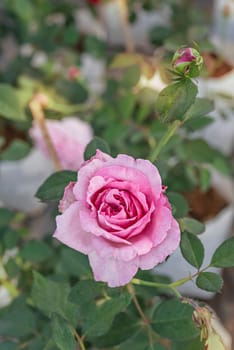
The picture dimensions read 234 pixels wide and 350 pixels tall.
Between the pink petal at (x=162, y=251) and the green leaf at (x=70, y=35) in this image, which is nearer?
the pink petal at (x=162, y=251)

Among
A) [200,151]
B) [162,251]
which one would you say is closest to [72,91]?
[200,151]

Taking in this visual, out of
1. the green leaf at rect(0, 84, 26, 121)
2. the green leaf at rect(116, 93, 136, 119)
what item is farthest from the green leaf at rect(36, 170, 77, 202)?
the green leaf at rect(116, 93, 136, 119)

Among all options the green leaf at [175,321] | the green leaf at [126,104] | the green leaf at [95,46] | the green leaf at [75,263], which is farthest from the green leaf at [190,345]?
the green leaf at [95,46]

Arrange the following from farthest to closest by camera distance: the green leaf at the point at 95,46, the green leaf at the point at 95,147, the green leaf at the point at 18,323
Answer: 1. the green leaf at the point at 95,46
2. the green leaf at the point at 18,323
3. the green leaf at the point at 95,147

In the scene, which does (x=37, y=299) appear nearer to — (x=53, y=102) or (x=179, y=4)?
(x=53, y=102)

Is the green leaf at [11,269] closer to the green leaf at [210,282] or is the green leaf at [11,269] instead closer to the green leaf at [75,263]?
the green leaf at [75,263]

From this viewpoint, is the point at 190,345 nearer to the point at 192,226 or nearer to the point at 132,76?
the point at 192,226
